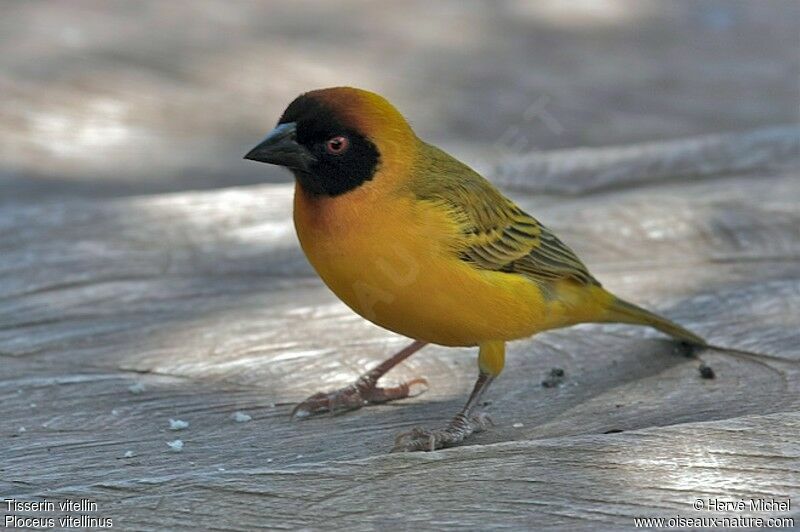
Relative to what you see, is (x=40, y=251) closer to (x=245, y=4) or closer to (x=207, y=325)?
(x=207, y=325)

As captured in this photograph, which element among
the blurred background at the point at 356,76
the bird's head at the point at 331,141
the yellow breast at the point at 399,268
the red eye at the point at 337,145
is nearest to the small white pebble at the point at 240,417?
the yellow breast at the point at 399,268

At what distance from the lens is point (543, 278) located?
3900 mm

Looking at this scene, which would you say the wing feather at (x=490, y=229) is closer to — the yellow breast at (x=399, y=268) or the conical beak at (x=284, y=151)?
the yellow breast at (x=399, y=268)

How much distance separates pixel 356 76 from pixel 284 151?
394cm

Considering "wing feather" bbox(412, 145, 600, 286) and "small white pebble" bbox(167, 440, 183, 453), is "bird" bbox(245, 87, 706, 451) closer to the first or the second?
"wing feather" bbox(412, 145, 600, 286)

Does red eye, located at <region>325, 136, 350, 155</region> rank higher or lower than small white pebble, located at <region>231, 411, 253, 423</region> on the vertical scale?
higher

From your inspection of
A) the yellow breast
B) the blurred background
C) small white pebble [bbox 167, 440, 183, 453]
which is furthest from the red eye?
the blurred background

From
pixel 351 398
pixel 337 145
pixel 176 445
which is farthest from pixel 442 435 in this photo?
pixel 337 145

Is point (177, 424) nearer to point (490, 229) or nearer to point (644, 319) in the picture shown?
point (490, 229)

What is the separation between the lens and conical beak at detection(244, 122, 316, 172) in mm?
3439

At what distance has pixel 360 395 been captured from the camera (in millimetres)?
3549

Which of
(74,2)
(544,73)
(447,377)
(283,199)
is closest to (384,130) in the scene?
(447,377)

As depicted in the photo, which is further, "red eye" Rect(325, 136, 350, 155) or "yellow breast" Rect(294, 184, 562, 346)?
"red eye" Rect(325, 136, 350, 155)

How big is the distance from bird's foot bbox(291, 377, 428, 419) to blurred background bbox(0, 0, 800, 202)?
248 cm
